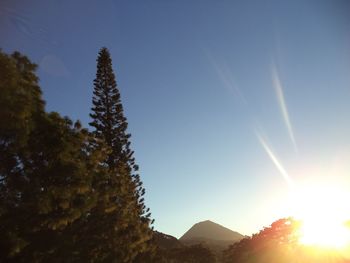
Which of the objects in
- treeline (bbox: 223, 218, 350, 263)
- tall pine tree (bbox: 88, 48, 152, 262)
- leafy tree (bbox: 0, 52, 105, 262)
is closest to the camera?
leafy tree (bbox: 0, 52, 105, 262)

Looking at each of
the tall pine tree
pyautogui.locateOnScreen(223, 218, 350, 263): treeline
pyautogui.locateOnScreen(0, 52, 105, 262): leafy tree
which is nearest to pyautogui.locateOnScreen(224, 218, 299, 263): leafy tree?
pyautogui.locateOnScreen(223, 218, 350, 263): treeline

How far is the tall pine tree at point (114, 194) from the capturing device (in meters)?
21.1

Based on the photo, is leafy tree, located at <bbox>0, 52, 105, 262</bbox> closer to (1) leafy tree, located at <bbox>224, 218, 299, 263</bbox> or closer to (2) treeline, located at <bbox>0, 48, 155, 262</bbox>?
(2) treeline, located at <bbox>0, 48, 155, 262</bbox>

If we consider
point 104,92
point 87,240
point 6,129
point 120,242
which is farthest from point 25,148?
point 104,92

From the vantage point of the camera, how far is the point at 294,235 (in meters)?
57.5

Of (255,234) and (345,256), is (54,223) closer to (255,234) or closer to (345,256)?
(255,234)

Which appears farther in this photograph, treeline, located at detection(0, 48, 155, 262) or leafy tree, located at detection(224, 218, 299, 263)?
leafy tree, located at detection(224, 218, 299, 263)

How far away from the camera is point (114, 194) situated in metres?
23.4

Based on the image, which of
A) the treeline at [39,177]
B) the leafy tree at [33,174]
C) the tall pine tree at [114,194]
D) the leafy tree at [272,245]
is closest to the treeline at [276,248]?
the leafy tree at [272,245]

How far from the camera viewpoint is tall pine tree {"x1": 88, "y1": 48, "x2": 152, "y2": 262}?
2106 cm

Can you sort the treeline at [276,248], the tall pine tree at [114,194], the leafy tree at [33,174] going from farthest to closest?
the treeline at [276,248] < the tall pine tree at [114,194] < the leafy tree at [33,174]

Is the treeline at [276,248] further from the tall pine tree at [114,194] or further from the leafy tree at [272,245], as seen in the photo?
the tall pine tree at [114,194]

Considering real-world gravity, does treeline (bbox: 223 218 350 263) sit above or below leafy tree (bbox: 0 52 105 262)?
above

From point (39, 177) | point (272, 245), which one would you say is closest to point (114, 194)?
point (39, 177)
